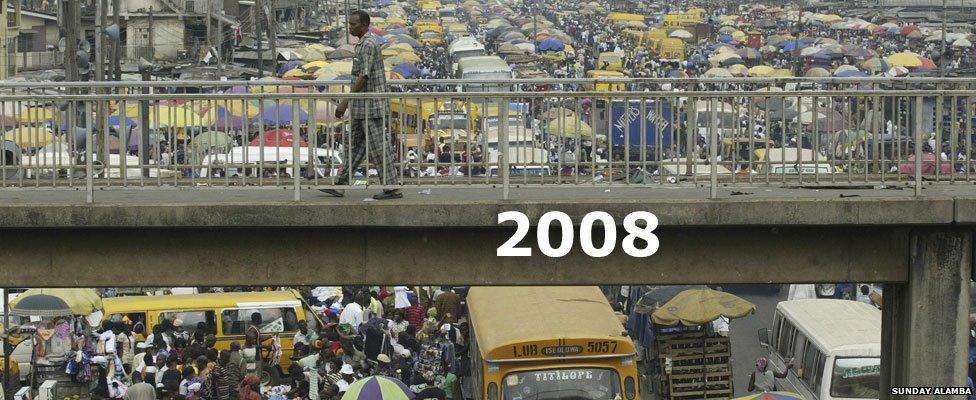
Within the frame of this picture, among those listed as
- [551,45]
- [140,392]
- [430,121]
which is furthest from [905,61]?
[430,121]

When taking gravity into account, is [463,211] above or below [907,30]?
below

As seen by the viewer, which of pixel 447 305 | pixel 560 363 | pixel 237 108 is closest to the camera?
A: pixel 237 108

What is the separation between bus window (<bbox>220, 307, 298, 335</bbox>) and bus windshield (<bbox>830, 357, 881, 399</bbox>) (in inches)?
283

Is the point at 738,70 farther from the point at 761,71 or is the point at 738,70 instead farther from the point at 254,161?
the point at 254,161

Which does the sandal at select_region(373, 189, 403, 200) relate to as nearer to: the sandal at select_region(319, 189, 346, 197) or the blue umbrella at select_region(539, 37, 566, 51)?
the sandal at select_region(319, 189, 346, 197)

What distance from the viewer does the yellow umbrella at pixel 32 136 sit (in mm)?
12055

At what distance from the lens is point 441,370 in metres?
20.8

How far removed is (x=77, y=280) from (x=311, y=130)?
1862mm

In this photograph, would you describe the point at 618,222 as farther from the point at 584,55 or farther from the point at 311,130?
the point at 584,55

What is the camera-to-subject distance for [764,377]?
20359 millimetres

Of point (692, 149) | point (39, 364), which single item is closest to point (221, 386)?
point (39, 364)

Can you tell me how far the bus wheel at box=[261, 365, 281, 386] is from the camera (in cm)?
2064

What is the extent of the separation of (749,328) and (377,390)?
9634 mm

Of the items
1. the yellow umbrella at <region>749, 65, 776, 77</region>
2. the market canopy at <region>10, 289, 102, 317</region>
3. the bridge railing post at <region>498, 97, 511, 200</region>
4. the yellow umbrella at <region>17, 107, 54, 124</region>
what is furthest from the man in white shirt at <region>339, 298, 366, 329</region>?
the yellow umbrella at <region>749, 65, 776, 77</region>
